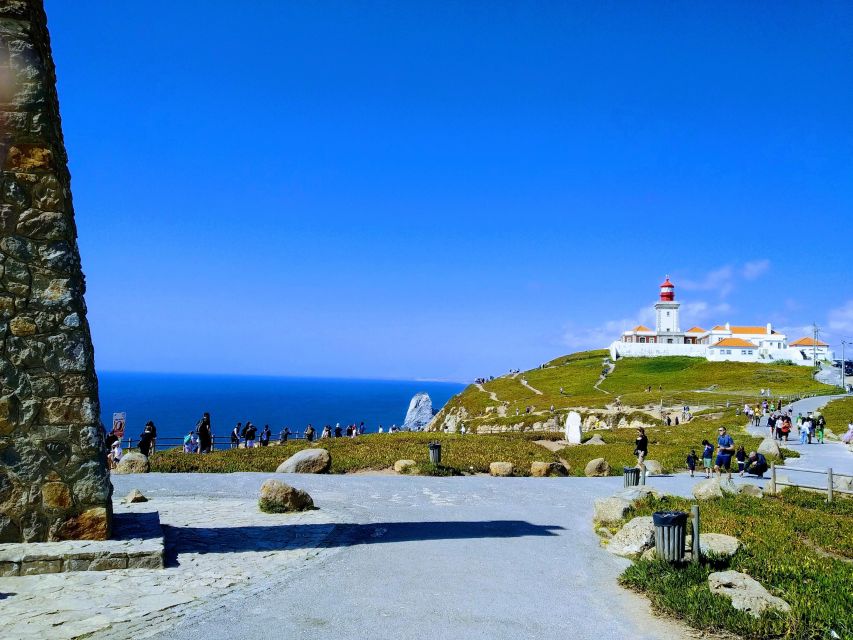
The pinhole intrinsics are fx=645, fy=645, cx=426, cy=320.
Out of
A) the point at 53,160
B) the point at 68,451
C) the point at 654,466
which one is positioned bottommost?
the point at 654,466

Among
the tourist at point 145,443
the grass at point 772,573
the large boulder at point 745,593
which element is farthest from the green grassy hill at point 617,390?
the large boulder at point 745,593

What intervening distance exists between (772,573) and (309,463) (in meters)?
17.2

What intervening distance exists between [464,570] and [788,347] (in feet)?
416

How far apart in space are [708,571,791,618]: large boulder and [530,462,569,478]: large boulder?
16.5 meters

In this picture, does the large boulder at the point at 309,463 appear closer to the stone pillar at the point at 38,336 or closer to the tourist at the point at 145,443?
the tourist at the point at 145,443

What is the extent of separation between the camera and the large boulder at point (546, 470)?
86.9 feet

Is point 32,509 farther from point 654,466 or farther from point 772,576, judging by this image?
point 654,466

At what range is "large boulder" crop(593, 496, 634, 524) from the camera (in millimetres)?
16031

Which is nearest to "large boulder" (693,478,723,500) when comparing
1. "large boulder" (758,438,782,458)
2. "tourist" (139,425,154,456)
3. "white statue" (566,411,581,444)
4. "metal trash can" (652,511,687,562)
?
"metal trash can" (652,511,687,562)

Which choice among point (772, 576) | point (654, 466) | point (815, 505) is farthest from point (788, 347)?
point (772, 576)

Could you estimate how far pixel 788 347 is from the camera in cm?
11969

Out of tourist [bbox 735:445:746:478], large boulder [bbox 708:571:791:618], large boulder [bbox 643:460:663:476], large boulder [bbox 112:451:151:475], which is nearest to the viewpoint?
large boulder [bbox 708:571:791:618]

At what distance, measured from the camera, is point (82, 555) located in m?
10.4

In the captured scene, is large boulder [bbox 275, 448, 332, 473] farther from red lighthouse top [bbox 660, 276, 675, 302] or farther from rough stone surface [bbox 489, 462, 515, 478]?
red lighthouse top [bbox 660, 276, 675, 302]
